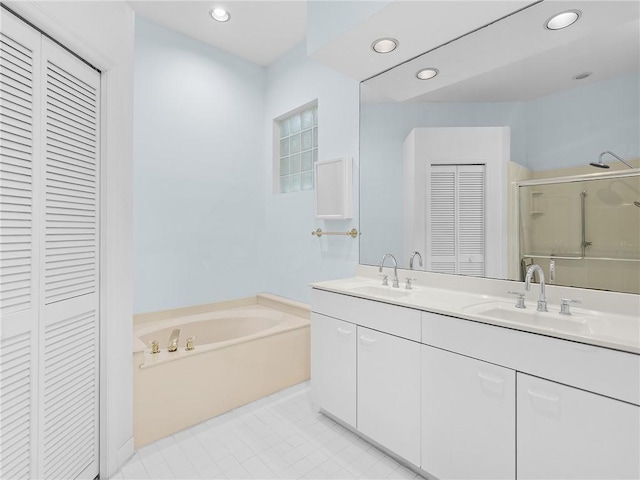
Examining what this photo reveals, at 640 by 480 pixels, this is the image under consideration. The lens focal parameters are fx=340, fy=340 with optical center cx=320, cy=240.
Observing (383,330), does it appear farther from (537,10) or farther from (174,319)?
(174,319)

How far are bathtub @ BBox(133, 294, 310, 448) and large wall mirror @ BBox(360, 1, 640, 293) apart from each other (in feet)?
3.69

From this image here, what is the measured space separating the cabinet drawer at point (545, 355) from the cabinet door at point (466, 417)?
0.05 meters

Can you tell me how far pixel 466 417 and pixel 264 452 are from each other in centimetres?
107

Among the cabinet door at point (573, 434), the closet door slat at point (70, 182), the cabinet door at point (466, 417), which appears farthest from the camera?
the closet door slat at point (70, 182)

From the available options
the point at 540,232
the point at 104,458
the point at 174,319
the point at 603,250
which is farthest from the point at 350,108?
the point at 104,458

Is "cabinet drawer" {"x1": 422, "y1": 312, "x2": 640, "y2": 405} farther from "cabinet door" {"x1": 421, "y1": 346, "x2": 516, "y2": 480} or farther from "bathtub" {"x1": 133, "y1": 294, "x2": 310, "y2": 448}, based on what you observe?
"bathtub" {"x1": 133, "y1": 294, "x2": 310, "y2": 448}

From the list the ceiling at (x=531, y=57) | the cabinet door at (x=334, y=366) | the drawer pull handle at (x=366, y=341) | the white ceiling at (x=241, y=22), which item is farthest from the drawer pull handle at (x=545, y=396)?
the white ceiling at (x=241, y=22)

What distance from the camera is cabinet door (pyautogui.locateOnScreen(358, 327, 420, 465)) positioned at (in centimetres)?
158

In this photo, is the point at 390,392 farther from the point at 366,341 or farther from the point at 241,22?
the point at 241,22

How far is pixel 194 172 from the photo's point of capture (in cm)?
297

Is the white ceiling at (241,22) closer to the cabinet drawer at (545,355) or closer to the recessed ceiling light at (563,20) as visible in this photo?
the recessed ceiling light at (563,20)

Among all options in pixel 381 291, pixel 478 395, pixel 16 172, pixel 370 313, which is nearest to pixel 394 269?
pixel 381 291

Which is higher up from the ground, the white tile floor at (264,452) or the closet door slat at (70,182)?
the closet door slat at (70,182)

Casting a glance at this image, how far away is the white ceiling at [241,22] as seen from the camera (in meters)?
2.52
